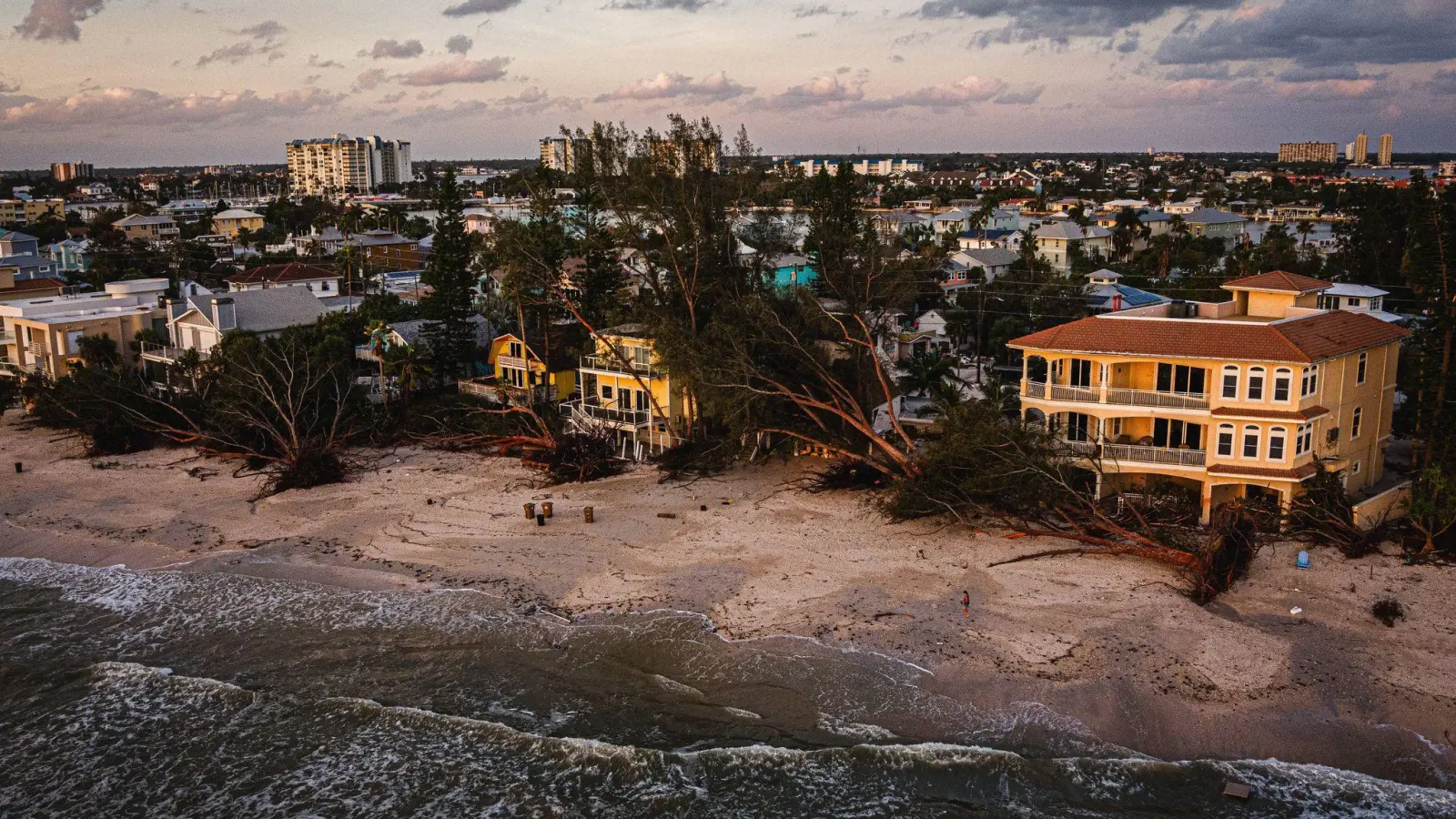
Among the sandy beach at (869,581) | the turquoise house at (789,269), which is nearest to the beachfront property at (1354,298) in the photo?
the turquoise house at (789,269)

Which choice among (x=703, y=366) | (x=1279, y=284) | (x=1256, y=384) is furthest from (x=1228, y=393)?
(x=703, y=366)

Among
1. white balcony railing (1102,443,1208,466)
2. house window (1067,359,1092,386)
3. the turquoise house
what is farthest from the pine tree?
white balcony railing (1102,443,1208,466)

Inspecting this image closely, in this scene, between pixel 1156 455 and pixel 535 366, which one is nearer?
pixel 1156 455

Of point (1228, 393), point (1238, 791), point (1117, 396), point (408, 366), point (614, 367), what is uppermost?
point (1228, 393)

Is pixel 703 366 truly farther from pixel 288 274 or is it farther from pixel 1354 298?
pixel 288 274

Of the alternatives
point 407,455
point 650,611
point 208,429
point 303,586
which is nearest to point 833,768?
point 650,611

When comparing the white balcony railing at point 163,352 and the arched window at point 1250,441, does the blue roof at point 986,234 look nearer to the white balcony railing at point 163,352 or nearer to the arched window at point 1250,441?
the white balcony railing at point 163,352
